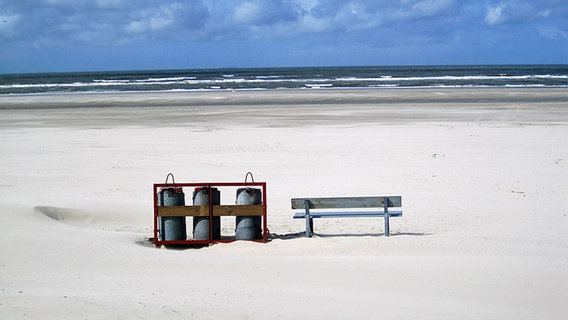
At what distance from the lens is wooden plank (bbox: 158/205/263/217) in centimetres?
970

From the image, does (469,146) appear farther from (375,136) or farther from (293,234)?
(293,234)

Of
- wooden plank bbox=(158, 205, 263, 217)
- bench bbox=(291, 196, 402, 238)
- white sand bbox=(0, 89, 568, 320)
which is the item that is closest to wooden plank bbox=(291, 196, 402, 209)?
bench bbox=(291, 196, 402, 238)

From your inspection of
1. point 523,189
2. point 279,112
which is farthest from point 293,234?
point 279,112

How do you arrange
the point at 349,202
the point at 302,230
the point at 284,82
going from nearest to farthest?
1. the point at 349,202
2. the point at 302,230
3. the point at 284,82

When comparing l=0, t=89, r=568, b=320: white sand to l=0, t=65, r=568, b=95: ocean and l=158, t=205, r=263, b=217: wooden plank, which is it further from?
l=0, t=65, r=568, b=95: ocean

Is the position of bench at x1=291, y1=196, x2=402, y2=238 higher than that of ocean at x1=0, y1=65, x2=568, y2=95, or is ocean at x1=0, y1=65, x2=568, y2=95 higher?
ocean at x1=0, y1=65, x2=568, y2=95

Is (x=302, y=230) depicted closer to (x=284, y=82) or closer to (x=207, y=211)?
(x=207, y=211)

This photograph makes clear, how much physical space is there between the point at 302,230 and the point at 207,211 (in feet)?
5.64

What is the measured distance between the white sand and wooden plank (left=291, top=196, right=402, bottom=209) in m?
0.45

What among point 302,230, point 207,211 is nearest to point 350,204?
point 302,230

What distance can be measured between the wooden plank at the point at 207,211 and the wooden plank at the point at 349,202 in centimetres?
57

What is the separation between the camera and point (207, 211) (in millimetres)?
9773

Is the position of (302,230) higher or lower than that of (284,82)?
lower

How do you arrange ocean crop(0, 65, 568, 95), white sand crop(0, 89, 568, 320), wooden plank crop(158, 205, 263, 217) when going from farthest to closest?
ocean crop(0, 65, 568, 95) < wooden plank crop(158, 205, 263, 217) < white sand crop(0, 89, 568, 320)
